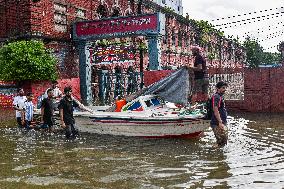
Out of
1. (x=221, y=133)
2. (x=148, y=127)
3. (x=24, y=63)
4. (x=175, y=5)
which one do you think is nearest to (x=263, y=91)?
(x=148, y=127)

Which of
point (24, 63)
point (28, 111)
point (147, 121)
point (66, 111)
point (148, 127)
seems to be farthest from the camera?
point (24, 63)

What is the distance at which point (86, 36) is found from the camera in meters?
23.2

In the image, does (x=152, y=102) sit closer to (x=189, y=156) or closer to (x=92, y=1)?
(x=189, y=156)

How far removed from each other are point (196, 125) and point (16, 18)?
1396 centimetres

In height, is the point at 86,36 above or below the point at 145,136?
above

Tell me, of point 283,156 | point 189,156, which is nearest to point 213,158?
point 189,156

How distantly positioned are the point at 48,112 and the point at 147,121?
3663 millimetres

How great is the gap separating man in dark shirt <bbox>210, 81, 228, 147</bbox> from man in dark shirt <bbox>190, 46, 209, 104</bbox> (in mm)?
2816

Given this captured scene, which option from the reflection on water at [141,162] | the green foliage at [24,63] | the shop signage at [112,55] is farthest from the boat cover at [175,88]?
the shop signage at [112,55]

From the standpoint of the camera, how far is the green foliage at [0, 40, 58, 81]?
17.8 m

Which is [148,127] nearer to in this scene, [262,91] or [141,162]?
[141,162]

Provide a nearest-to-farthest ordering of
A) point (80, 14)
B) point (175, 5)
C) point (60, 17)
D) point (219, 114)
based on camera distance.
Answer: point (219, 114) < point (60, 17) < point (80, 14) < point (175, 5)

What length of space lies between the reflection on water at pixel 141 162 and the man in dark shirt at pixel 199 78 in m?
1.34

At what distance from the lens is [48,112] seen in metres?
13.4
